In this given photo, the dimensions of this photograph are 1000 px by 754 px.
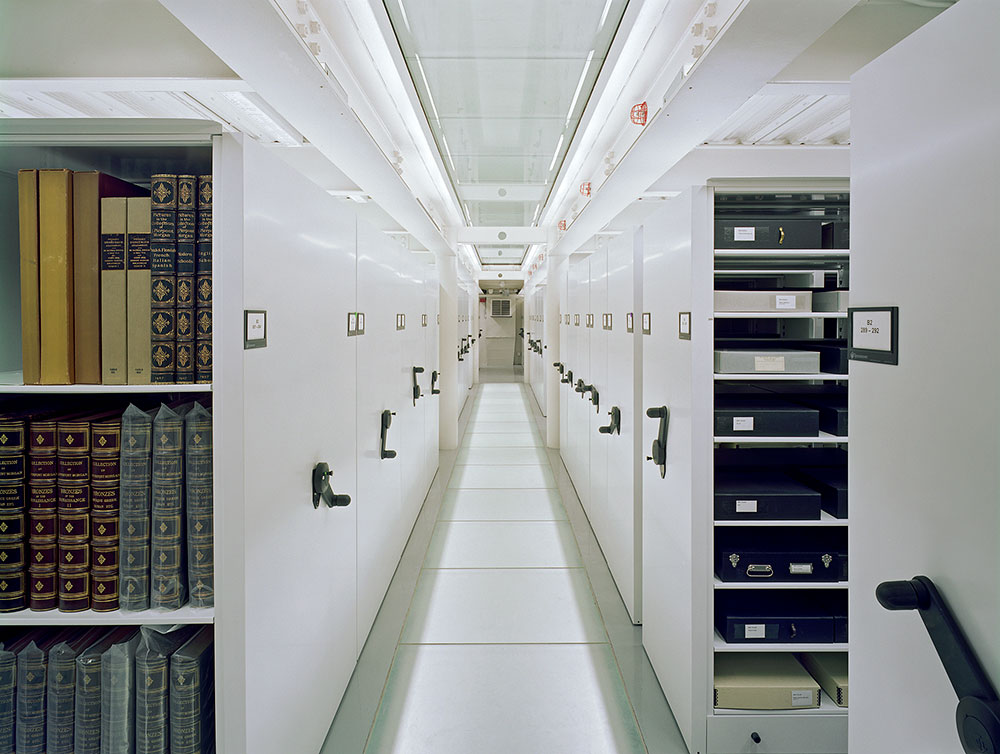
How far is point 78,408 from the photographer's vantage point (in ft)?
4.69

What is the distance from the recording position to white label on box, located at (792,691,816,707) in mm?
2090

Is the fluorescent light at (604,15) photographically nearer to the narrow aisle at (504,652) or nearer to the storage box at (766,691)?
the storage box at (766,691)

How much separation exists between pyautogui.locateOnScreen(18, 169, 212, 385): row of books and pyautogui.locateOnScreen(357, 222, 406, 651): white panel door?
47.9 inches

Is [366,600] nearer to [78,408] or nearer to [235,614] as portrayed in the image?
[235,614]

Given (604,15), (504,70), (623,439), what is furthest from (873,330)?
(504,70)

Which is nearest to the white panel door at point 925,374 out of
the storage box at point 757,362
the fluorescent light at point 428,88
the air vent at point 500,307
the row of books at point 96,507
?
the storage box at point 757,362

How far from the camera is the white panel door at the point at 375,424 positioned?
8.57ft

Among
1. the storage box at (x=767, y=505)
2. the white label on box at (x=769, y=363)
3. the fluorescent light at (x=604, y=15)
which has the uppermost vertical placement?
the fluorescent light at (x=604, y=15)

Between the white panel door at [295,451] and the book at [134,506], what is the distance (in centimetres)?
21

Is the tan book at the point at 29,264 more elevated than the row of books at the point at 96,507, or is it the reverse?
the tan book at the point at 29,264

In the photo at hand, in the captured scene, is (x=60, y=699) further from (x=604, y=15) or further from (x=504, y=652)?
(x=604, y=15)

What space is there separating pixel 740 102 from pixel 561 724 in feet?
7.92

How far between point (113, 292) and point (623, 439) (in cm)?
247

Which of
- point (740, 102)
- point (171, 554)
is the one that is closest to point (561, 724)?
point (171, 554)
